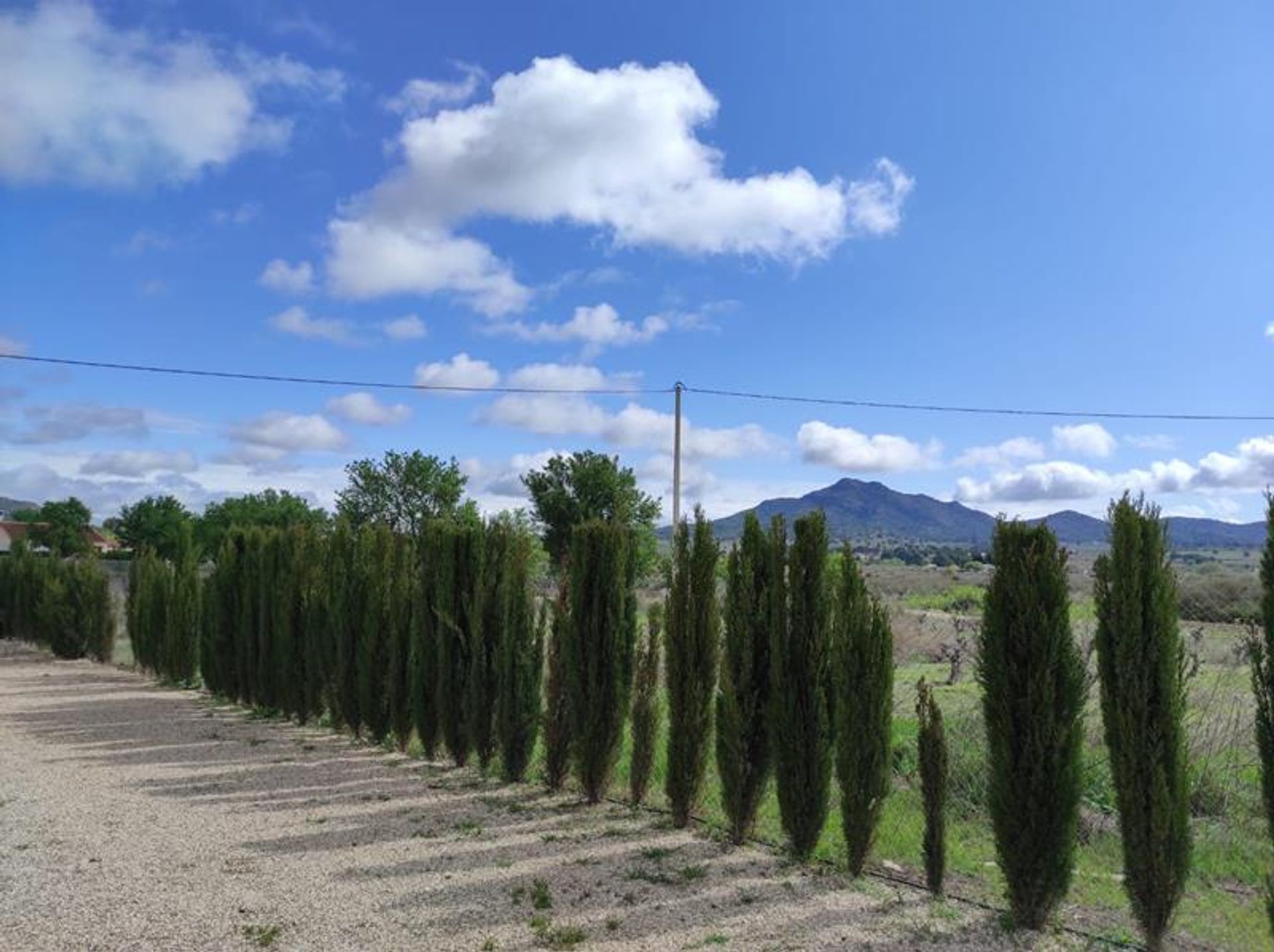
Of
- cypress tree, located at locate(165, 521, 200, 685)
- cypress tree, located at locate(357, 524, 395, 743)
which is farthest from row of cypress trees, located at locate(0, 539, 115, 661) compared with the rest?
cypress tree, located at locate(357, 524, 395, 743)

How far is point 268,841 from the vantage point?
18.5 ft

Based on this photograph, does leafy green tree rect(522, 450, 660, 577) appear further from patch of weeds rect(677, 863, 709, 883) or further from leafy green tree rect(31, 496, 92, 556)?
leafy green tree rect(31, 496, 92, 556)

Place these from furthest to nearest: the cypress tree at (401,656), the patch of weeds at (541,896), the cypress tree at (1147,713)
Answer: the cypress tree at (401,656)
the patch of weeds at (541,896)
the cypress tree at (1147,713)

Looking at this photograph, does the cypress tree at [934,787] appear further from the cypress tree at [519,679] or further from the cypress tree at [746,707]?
the cypress tree at [519,679]

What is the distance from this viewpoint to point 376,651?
30.8 feet

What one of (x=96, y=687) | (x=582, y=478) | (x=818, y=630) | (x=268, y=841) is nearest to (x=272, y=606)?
(x=96, y=687)

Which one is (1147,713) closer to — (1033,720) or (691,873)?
(1033,720)

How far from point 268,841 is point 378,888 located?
4.30 feet

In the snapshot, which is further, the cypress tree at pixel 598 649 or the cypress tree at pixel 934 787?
the cypress tree at pixel 598 649

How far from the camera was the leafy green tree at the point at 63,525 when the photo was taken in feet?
196

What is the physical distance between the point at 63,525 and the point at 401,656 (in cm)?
6478

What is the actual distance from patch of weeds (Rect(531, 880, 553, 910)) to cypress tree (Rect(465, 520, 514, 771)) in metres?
3.05

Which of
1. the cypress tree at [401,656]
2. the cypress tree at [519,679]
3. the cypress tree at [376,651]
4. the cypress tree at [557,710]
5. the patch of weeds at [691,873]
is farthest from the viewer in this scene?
the cypress tree at [376,651]

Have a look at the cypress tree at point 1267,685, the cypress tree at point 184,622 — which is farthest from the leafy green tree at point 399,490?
the cypress tree at point 1267,685
